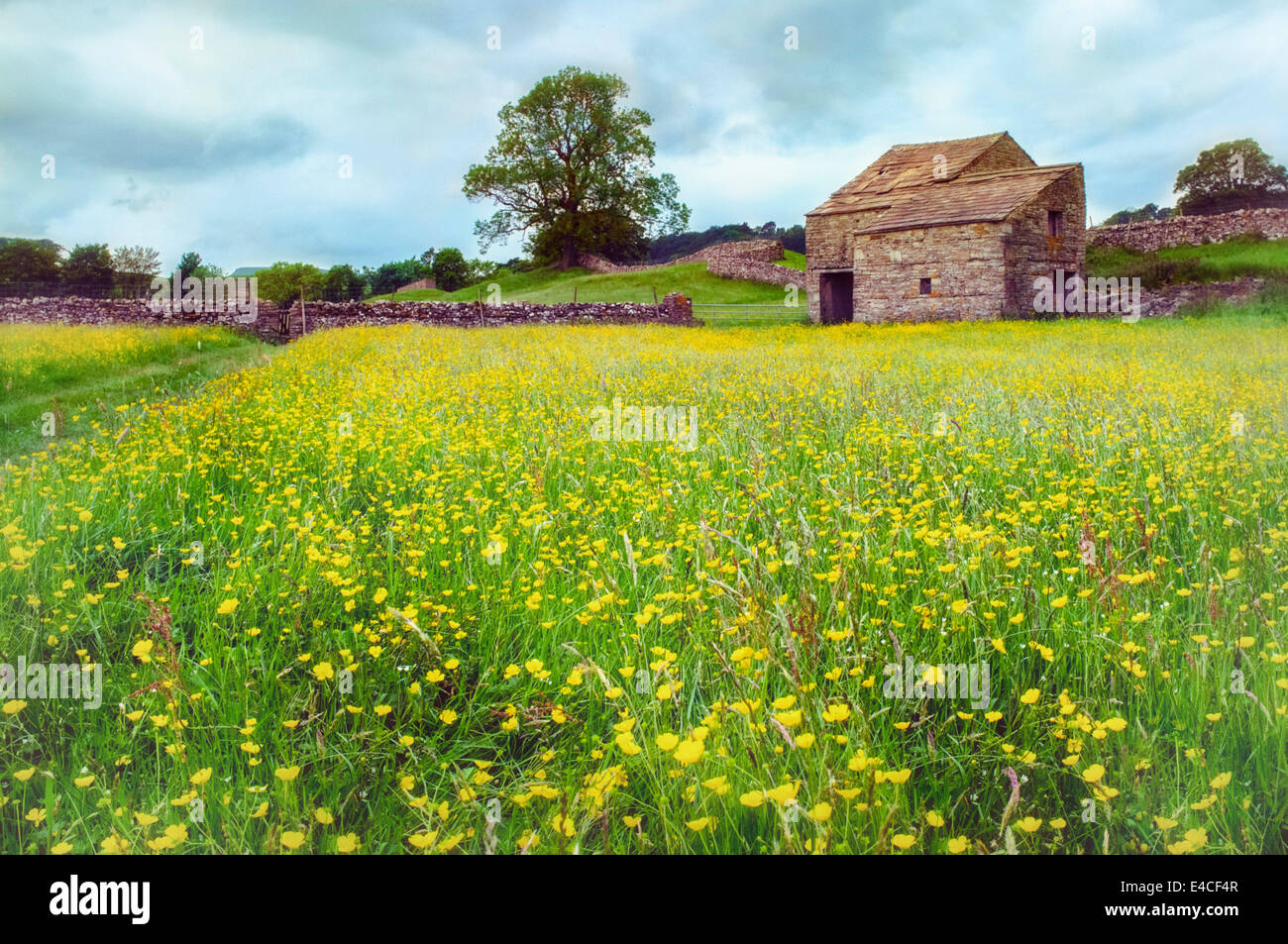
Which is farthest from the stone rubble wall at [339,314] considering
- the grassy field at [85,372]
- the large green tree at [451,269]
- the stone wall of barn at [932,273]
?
the large green tree at [451,269]

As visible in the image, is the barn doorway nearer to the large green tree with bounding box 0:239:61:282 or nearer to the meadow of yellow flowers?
the meadow of yellow flowers

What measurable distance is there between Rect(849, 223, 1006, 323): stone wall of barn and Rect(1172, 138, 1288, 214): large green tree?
1843 cm

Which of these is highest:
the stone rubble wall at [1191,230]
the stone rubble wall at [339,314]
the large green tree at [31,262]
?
the stone rubble wall at [1191,230]

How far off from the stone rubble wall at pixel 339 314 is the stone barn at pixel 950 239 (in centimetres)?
692

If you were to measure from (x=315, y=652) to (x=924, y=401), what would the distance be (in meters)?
6.44

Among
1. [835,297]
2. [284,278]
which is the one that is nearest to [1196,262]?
[835,297]

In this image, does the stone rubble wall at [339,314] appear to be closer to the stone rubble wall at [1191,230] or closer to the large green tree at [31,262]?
the large green tree at [31,262]

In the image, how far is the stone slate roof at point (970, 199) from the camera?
83.1 ft

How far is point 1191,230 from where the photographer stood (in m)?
38.1

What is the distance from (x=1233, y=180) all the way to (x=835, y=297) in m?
24.2

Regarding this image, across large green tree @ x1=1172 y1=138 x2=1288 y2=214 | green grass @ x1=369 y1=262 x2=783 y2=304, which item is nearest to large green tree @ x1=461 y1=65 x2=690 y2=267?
green grass @ x1=369 y1=262 x2=783 y2=304

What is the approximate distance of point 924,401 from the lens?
7547mm
